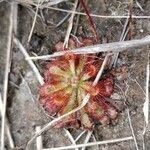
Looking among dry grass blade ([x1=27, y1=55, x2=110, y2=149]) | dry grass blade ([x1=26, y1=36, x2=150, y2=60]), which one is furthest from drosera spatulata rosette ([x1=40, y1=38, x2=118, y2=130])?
dry grass blade ([x1=26, y1=36, x2=150, y2=60])

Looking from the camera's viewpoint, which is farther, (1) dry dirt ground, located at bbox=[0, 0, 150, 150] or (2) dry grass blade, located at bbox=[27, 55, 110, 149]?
(1) dry dirt ground, located at bbox=[0, 0, 150, 150]

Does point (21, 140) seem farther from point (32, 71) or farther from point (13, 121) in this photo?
point (32, 71)

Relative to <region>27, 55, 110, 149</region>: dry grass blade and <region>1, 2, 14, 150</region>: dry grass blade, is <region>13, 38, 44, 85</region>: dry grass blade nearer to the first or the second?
<region>1, 2, 14, 150</region>: dry grass blade

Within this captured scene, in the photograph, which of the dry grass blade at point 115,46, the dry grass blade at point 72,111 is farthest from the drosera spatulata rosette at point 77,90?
the dry grass blade at point 115,46

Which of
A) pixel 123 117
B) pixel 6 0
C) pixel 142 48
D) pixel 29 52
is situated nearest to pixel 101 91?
pixel 123 117

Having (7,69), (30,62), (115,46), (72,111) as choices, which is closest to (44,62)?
(30,62)

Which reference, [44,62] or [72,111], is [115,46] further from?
[44,62]
